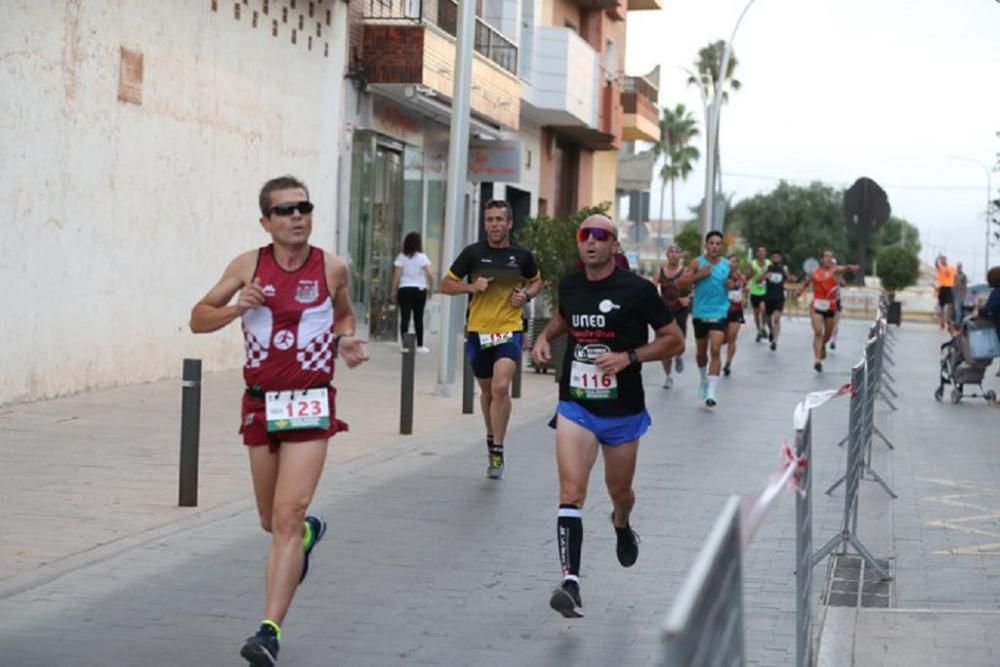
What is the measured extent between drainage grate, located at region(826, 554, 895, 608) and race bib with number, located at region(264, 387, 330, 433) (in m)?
2.79

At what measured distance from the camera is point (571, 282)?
27.8 ft

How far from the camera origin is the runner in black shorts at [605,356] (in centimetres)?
821

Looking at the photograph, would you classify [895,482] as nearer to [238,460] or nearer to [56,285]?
[238,460]

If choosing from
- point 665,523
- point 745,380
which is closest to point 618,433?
point 665,523

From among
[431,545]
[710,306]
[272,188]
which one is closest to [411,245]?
[710,306]

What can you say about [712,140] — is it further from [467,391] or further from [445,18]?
[467,391]

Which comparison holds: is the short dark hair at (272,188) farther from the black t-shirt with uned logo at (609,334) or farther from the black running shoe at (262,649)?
the black t-shirt with uned logo at (609,334)

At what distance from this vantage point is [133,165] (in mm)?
18531

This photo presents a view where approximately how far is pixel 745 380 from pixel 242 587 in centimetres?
1704

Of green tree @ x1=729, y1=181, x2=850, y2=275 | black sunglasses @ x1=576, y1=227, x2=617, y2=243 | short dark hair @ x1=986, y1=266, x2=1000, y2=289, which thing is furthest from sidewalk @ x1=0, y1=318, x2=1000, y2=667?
green tree @ x1=729, y1=181, x2=850, y2=275

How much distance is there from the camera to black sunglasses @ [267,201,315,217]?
6938 mm

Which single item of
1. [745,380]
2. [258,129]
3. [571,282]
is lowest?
[745,380]

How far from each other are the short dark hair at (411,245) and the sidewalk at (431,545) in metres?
9.28

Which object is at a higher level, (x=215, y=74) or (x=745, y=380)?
(x=215, y=74)
